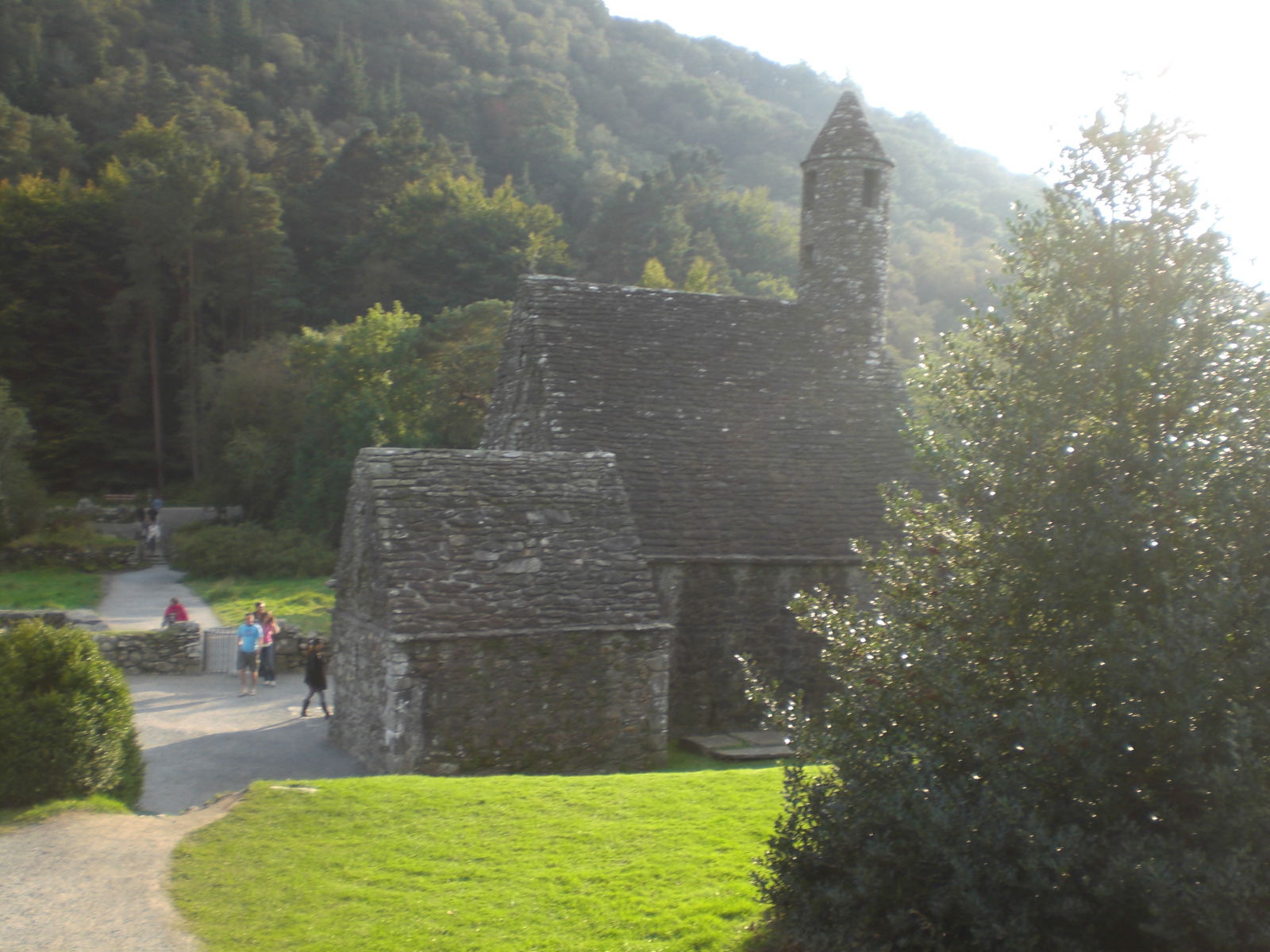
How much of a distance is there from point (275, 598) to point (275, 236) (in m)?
31.2

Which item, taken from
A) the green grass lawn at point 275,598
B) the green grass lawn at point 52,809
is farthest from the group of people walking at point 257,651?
the green grass lawn at point 52,809

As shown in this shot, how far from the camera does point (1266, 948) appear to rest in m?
5.45

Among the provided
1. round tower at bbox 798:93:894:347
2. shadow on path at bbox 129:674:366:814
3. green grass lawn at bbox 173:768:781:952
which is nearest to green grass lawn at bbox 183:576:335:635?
shadow on path at bbox 129:674:366:814

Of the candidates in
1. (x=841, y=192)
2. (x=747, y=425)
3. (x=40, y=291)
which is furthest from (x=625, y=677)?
(x=40, y=291)

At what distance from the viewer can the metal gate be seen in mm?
22500

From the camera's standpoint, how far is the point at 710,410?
18641 millimetres

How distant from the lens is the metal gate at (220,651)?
22.5 metres

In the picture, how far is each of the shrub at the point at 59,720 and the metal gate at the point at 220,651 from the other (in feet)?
38.8

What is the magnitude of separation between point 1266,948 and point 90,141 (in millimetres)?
77332

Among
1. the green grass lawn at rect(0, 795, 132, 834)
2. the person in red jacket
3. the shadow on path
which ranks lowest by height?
the shadow on path

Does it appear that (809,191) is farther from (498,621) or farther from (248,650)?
(248,650)

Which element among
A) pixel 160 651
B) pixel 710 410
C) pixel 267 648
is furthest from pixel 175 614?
pixel 710 410

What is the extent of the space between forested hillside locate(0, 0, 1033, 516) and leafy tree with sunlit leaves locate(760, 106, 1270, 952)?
31.5m

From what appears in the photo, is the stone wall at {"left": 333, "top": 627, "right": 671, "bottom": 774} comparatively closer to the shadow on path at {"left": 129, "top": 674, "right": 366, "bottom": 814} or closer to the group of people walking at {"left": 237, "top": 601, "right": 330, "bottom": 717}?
the shadow on path at {"left": 129, "top": 674, "right": 366, "bottom": 814}
